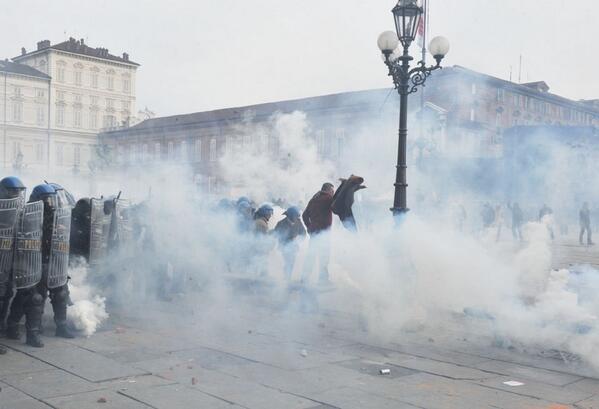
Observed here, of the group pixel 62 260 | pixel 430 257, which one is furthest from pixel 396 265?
pixel 62 260

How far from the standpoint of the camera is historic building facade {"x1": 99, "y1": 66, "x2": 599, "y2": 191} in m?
21.5

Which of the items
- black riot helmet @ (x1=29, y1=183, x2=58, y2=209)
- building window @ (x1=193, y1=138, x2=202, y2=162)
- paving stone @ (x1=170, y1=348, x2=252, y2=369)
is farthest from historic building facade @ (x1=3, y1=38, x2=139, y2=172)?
paving stone @ (x1=170, y1=348, x2=252, y2=369)

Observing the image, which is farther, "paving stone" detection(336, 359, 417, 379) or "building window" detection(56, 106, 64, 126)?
"building window" detection(56, 106, 64, 126)

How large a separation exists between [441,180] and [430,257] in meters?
18.2

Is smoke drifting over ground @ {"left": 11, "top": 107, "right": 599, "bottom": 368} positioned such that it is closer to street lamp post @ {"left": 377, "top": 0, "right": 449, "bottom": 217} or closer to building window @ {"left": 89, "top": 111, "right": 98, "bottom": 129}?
street lamp post @ {"left": 377, "top": 0, "right": 449, "bottom": 217}

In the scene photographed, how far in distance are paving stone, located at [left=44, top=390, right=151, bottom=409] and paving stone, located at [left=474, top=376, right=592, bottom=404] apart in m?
3.10

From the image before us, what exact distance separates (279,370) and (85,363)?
1.90 m

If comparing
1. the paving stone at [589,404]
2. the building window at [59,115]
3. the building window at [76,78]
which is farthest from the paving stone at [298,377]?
the building window at [59,115]

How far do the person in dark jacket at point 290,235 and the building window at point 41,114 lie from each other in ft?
65.3

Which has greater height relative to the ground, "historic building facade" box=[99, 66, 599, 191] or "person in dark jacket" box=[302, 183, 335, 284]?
"historic building facade" box=[99, 66, 599, 191]

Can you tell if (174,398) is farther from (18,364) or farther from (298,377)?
(18,364)

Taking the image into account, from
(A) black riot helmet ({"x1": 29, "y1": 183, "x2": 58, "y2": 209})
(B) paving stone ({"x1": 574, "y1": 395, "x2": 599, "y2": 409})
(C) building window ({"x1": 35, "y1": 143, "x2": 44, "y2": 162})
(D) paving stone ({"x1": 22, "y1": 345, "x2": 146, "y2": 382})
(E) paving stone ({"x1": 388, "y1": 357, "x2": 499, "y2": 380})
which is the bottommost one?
(D) paving stone ({"x1": 22, "y1": 345, "x2": 146, "y2": 382})

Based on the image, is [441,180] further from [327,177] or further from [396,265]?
[396,265]

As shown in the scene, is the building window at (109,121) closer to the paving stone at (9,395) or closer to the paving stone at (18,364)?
the paving stone at (18,364)
